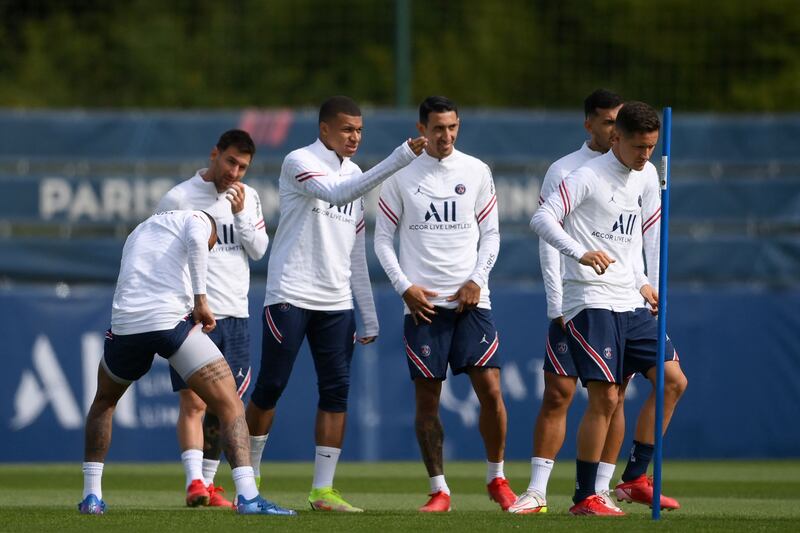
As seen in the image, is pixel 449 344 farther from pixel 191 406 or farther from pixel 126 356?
pixel 126 356

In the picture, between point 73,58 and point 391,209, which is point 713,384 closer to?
point 391,209

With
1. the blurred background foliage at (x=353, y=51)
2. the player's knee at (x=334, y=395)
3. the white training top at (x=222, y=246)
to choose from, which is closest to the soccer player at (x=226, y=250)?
the white training top at (x=222, y=246)

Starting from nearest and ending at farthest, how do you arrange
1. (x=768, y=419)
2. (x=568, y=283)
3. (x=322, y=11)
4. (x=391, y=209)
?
1. (x=568, y=283)
2. (x=391, y=209)
3. (x=768, y=419)
4. (x=322, y=11)

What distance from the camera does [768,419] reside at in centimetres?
1627

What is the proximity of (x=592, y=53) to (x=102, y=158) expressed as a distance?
7214mm

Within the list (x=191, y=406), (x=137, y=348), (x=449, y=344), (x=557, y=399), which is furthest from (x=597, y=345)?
(x=191, y=406)

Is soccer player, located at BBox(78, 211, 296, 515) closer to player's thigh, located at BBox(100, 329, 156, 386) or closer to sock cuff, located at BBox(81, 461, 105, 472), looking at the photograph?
player's thigh, located at BBox(100, 329, 156, 386)

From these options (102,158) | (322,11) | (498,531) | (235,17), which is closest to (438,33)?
(235,17)

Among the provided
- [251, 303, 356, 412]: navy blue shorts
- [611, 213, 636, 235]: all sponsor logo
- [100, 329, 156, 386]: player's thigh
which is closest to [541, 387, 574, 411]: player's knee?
[611, 213, 636, 235]: all sponsor logo

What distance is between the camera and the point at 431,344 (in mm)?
9609

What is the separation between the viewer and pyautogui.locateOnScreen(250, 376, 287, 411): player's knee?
9781 millimetres

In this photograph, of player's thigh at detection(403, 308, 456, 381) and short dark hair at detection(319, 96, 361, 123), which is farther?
short dark hair at detection(319, 96, 361, 123)

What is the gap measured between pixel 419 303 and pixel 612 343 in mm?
1286

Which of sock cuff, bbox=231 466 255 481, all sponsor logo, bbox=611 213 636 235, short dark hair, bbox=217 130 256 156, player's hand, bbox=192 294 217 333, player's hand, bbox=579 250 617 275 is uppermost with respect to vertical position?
short dark hair, bbox=217 130 256 156
